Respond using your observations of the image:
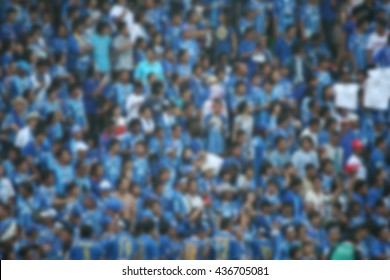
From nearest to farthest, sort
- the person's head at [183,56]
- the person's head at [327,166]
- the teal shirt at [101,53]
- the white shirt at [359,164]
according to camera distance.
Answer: the person's head at [327,166], the white shirt at [359,164], the teal shirt at [101,53], the person's head at [183,56]

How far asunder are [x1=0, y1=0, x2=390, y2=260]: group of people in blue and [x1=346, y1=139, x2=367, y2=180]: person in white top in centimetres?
1

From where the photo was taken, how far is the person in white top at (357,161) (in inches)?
490

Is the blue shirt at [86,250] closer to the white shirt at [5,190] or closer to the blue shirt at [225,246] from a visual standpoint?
the white shirt at [5,190]

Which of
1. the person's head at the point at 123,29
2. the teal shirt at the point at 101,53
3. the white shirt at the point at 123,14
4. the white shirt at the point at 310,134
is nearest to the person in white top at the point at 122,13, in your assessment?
the white shirt at the point at 123,14

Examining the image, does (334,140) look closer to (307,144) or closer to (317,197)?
(307,144)

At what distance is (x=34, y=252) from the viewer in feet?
34.4

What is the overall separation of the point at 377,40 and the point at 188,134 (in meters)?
2.68

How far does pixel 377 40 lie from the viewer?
13.7m

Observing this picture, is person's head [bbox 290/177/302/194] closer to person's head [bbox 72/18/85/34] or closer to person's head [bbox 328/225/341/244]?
person's head [bbox 328/225/341/244]

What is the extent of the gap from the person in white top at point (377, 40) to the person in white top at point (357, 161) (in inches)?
55.5

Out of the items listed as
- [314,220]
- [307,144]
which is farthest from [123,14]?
[314,220]

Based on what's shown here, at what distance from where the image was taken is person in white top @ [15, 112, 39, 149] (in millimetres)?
11445
